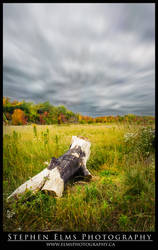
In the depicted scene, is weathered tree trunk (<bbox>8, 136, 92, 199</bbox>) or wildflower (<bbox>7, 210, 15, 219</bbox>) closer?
wildflower (<bbox>7, 210, 15, 219</bbox>)

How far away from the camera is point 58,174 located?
9.39 feet

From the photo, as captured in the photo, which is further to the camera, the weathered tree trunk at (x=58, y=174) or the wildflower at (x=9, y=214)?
the weathered tree trunk at (x=58, y=174)

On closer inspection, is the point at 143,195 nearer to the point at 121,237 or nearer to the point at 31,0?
the point at 121,237

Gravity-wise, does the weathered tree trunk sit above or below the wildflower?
above

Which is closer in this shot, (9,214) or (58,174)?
(9,214)

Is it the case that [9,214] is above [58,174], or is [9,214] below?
below

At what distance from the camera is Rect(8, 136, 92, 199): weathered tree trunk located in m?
2.66

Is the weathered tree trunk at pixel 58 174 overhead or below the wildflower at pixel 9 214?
overhead

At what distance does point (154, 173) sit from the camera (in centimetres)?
241

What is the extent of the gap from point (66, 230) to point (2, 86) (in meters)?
3.40

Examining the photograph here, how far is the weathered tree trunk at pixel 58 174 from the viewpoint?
266 centimetres

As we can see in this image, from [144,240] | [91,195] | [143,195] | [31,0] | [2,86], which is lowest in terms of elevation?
[144,240]

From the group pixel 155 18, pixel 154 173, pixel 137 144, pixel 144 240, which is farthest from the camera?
pixel 137 144

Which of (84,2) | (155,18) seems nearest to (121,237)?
(155,18)
